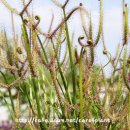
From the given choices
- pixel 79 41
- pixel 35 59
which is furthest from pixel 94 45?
pixel 35 59

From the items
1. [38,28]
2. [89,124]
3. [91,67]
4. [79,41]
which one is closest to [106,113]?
[89,124]

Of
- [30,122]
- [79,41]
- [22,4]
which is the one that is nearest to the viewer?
[79,41]

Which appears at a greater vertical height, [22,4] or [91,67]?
[22,4]

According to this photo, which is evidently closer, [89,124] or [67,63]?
[89,124]

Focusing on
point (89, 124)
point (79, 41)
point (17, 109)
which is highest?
point (79, 41)

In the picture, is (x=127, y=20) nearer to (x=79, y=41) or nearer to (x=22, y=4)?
(x=79, y=41)

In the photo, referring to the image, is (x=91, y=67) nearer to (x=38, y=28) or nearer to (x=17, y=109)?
(x=38, y=28)

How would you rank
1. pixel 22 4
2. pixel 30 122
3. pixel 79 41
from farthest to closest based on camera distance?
pixel 30 122 < pixel 22 4 < pixel 79 41

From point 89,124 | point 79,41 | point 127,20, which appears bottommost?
point 89,124

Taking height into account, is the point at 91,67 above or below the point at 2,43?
below
